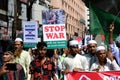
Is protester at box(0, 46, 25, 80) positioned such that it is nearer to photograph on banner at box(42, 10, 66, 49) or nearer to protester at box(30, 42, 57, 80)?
protester at box(30, 42, 57, 80)

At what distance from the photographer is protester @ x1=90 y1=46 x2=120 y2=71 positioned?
7.93m

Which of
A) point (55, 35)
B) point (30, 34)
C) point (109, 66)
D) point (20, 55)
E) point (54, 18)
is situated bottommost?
point (109, 66)

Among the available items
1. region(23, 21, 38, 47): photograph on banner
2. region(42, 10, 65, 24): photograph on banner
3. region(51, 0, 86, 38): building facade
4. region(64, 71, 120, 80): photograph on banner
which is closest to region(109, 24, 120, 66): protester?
region(64, 71, 120, 80): photograph on banner

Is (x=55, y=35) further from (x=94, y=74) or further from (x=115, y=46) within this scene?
(x=94, y=74)

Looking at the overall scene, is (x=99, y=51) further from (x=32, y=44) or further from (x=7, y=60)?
(x=32, y=44)

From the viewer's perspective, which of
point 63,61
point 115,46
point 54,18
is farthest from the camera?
point 54,18

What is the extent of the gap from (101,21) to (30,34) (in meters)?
8.97

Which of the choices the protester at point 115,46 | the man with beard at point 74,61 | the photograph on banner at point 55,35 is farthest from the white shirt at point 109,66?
the photograph on banner at point 55,35

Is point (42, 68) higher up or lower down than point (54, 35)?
lower down

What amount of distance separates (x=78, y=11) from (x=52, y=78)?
292ft

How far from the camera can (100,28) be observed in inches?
342

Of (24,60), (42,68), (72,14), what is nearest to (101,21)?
(42,68)

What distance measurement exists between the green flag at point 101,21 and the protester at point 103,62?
0.65 meters

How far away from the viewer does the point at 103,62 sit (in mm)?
8016
